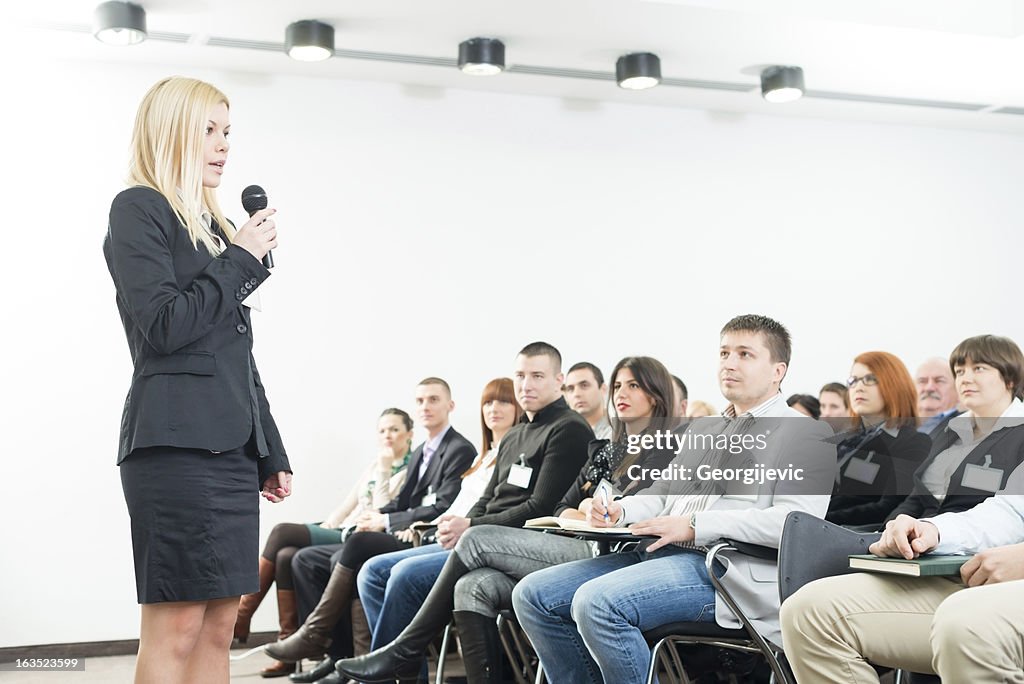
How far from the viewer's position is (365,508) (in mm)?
5301

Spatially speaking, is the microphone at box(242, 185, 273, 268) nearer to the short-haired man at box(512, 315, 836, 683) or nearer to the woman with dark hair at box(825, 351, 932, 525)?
the short-haired man at box(512, 315, 836, 683)

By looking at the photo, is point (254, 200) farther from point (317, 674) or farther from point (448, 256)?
point (448, 256)

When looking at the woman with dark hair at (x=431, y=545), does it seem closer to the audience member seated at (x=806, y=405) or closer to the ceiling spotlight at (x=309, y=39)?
the audience member seated at (x=806, y=405)

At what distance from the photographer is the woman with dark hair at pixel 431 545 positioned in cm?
414

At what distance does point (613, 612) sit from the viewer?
2.58 meters

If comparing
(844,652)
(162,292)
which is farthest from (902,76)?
(162,292)

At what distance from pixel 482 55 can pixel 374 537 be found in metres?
2.47

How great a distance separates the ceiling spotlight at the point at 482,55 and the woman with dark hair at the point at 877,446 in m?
2.40

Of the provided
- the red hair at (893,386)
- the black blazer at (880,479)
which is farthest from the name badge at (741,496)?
the red hair at (893,386)

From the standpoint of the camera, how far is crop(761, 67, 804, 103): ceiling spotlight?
5.62 meters

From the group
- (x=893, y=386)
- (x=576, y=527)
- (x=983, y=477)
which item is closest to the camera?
(x=983, y=477)

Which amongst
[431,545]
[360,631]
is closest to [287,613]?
[360,631]

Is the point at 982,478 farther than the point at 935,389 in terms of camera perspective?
No

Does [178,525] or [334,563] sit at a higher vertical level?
[178,525]
